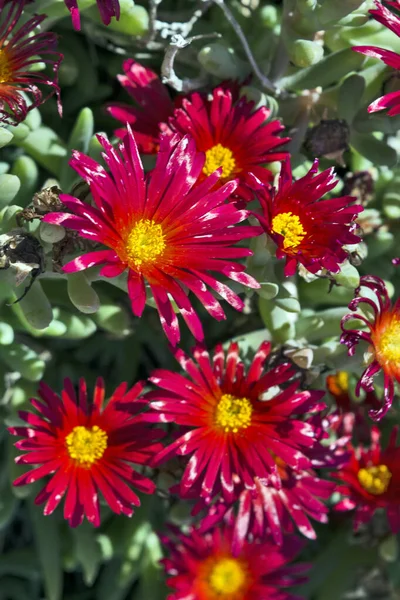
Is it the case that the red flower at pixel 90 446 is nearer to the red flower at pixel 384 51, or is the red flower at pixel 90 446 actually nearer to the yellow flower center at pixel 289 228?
the yellow flower center at pixel 289 228

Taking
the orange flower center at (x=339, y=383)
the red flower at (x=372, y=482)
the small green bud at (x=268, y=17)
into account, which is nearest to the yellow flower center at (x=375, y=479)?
the red flower at (x=372, y=482)

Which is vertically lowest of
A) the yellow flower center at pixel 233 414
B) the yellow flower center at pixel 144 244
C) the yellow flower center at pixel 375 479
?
the yellow flower center at pixel 375 479

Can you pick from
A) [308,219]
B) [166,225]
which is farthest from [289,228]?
[166,225]

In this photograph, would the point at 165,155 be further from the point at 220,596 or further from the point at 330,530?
the point at 330,530

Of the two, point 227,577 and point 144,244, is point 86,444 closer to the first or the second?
point 144,244

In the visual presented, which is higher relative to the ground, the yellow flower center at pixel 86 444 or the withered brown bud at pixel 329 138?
the withered brown bud at pixel 329 138

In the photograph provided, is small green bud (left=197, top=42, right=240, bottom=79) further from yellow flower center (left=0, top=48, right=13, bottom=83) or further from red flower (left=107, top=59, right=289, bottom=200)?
yellow flower center (left=0, top=48, right=13, bottom=83)
